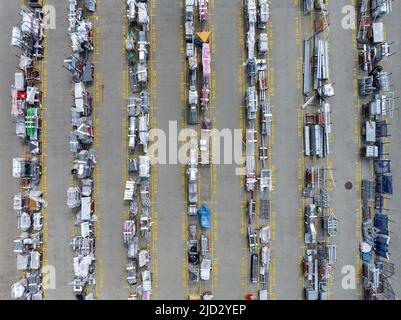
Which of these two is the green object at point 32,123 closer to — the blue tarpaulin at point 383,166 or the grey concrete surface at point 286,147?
the grey concrete surface at point 286,147

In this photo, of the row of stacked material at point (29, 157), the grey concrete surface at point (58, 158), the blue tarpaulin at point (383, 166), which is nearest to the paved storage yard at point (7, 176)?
the row of stacked material at point (29, 157)

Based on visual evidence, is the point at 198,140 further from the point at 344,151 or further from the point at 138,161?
the point at 344,151

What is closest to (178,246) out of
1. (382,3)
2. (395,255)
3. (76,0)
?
(395,255)

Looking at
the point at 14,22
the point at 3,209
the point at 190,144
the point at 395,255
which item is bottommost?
the point at 395,255

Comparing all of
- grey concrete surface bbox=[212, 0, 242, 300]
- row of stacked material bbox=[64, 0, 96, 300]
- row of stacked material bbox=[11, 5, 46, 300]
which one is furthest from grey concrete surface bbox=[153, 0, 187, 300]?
row of stacked material bbox=[11, 5, 46, 300]

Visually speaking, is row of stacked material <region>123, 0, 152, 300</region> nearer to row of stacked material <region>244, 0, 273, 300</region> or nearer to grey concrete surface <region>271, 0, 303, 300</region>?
row of stacked material <region>244, 0, 273, 300</region>
